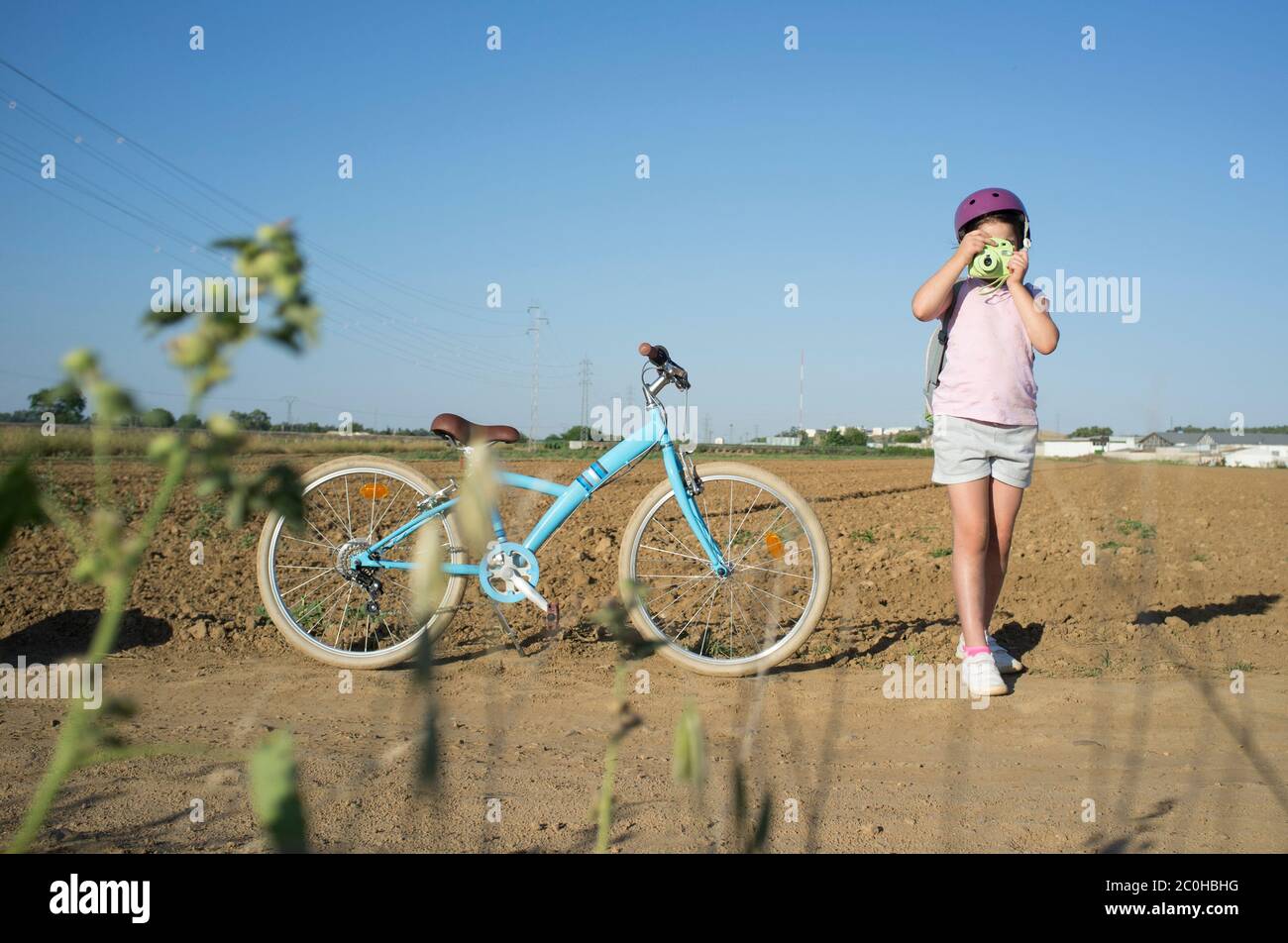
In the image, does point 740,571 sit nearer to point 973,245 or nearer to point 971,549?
point 971,549

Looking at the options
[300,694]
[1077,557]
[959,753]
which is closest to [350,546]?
[300,694]

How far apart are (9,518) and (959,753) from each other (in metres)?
3.21

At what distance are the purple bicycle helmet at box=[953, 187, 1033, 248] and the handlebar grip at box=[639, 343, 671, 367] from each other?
1410mm

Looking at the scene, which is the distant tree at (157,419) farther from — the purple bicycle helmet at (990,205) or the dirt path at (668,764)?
the purple bicycle helmet at (990,205)

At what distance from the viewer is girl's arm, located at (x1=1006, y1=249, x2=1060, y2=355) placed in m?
3.84

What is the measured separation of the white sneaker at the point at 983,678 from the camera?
3893 millimetres

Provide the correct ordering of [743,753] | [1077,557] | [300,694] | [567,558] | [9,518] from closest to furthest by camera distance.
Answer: [9,518] < [743,753] < [300,694] < [567,558] < [1077,557]

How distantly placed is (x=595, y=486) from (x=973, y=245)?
6.32 ft

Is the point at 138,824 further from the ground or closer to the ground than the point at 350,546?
closer to the ground

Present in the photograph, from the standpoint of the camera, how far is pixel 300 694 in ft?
12.6

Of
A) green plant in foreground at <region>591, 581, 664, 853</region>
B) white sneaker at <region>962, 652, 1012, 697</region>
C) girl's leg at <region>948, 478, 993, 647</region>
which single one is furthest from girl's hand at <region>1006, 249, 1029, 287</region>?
green plant in foreground at <region>591, 581, 664, 853</region>
